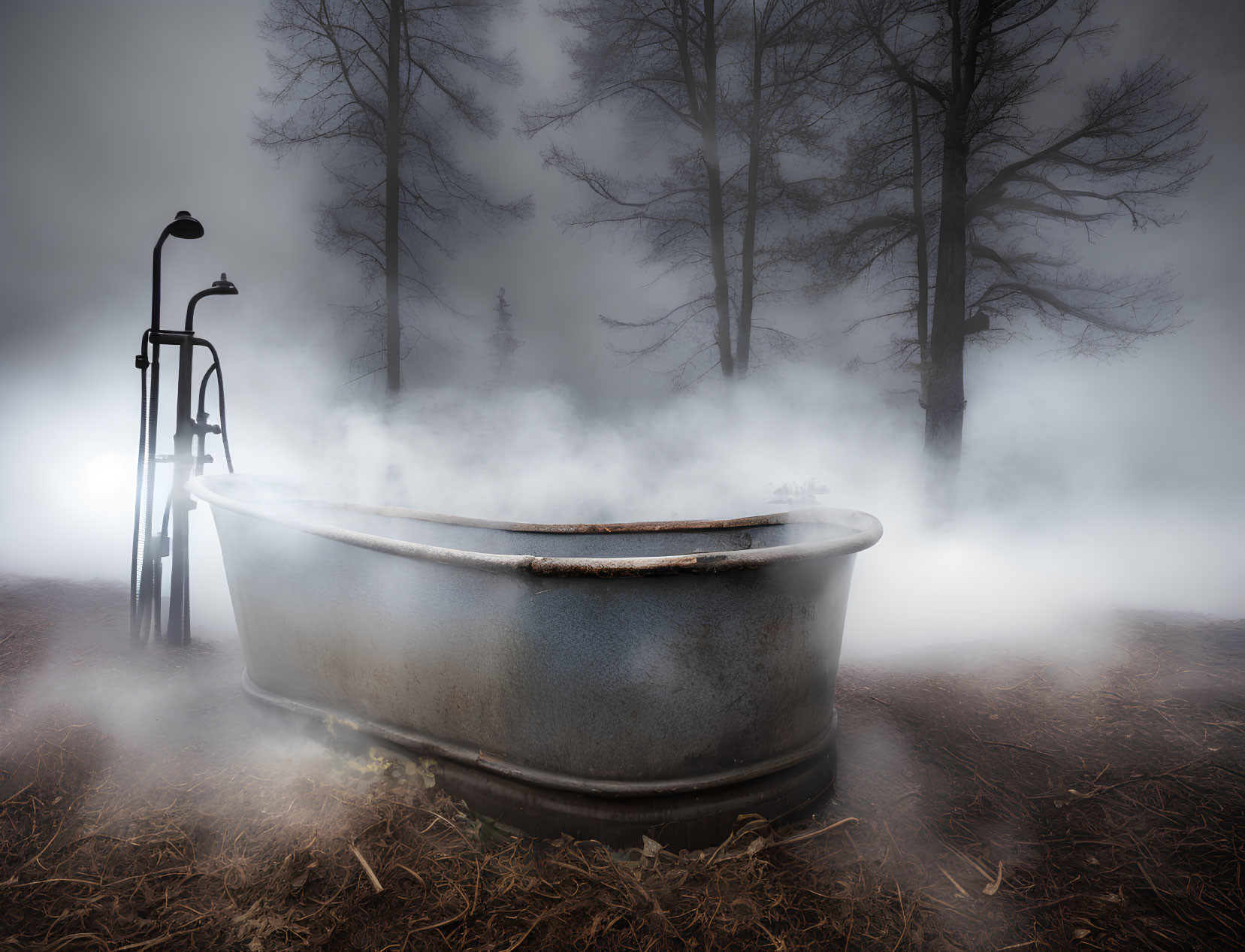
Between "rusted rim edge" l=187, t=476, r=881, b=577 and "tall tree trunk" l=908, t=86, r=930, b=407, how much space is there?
13.0 feet

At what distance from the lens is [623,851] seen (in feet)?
5.24

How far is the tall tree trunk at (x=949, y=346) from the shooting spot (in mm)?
4824

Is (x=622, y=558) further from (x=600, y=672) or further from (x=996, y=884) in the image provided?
(x=996, y=884)

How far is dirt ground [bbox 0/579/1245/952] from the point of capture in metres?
1.40

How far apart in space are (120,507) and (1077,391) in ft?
29.1

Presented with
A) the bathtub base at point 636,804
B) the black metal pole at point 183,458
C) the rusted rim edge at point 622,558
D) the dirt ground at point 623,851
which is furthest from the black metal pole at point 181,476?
the bathtub base at point 636,804

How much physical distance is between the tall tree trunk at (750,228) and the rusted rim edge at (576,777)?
4234 millimetres

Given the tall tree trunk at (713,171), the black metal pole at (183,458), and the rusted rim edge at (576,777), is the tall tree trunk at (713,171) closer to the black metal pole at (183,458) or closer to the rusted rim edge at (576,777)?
the black metal pole at (183,458)

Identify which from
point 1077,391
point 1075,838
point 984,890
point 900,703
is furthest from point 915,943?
point 1077,391

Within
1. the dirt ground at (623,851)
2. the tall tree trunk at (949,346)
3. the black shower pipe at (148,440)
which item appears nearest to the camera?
the dirt ground at (623,851)

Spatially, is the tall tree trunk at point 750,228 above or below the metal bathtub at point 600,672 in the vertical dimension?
above

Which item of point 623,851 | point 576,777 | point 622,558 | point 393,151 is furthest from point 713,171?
point 623,851

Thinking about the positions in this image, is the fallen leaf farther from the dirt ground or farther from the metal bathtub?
the metal bathtub

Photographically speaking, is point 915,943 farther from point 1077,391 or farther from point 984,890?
point 1077,391
